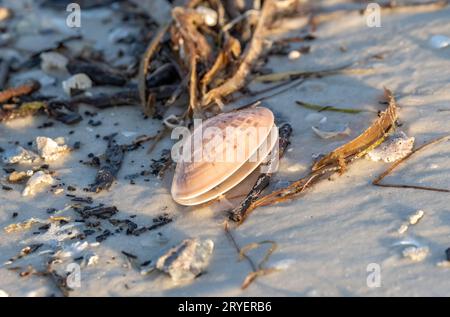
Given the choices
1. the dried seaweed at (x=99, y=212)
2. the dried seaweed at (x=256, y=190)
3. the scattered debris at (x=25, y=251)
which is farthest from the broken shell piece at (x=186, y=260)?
the scattered debris at (x=25, y=251)

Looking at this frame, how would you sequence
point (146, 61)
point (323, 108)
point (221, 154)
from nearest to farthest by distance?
1. point (221, 154)
2. point (323, 108)
3. point (146, 61)

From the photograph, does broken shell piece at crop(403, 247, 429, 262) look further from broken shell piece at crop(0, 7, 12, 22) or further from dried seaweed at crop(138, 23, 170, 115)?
broken shell piece at crop(0, 7, 12, 22)

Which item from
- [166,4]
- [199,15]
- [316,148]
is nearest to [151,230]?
[316,148]

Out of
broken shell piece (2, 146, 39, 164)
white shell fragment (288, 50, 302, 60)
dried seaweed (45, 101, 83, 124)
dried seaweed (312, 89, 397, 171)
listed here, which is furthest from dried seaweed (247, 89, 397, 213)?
dried seaweed (45, 101, 83, 124)

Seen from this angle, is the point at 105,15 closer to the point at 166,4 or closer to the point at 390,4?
the point at 166,4

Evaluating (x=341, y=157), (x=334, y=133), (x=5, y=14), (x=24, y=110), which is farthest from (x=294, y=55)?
(x=5, y=14)

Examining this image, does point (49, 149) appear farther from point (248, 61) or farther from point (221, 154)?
point (248, 61)
